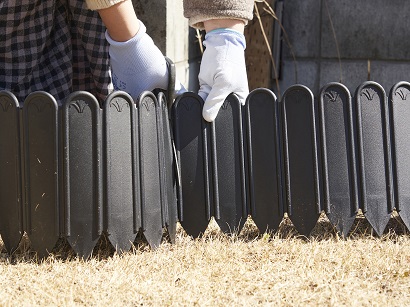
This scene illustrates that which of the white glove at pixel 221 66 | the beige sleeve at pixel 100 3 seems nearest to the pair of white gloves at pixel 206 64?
the white glove at pixel 221 66

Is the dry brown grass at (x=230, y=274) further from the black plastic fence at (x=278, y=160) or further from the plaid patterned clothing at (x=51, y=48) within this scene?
the plaid patterned clothing at (x=51, y=48)

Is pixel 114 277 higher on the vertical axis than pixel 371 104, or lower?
lower

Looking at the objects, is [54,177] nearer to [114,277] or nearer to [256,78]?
[114,277]

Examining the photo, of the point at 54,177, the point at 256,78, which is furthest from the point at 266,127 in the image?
Answer: the point at 256,78

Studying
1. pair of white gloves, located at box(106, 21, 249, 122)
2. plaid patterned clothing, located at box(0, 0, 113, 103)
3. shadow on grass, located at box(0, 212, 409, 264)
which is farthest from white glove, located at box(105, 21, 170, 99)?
shadow on grass, located at box(0, 212, 409, 264)

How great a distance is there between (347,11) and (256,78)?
576mm

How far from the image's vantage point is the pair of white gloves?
7.75 feet

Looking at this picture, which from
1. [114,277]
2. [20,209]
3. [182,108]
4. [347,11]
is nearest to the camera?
[114,277]

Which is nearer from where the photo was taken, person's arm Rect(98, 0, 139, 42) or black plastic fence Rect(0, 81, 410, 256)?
person's arm Rect(98, 0, 139, 42)

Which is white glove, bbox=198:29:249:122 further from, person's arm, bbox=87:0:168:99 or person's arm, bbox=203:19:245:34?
person's arm, bbox=87:0:168:99

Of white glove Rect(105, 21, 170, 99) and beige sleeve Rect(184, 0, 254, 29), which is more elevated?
beige sleeve Rect(184, 0, 254, 29)

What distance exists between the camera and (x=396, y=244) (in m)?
2.37

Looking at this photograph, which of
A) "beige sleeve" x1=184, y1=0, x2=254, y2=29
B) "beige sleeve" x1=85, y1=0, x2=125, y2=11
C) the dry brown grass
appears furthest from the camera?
"beige sleeve" x1=184, y1=0, x2=254, y2=29

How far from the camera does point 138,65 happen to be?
238 centimetres
